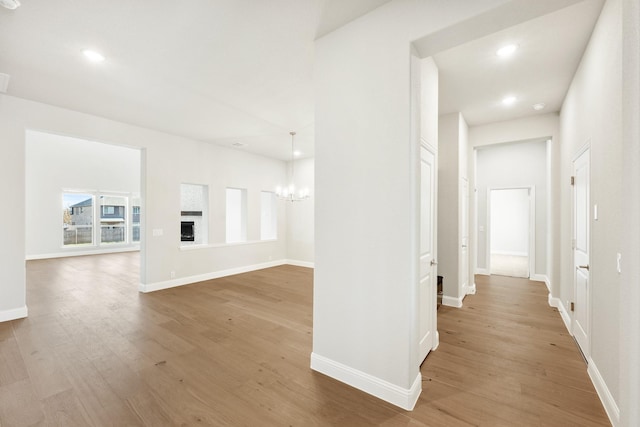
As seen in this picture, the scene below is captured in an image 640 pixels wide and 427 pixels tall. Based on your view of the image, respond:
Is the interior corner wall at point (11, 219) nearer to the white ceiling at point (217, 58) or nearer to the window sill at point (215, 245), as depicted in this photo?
the white ceiling at point (217, 58)

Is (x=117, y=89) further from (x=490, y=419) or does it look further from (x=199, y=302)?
(x=490, y=419)

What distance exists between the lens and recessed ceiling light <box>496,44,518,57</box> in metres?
2.62

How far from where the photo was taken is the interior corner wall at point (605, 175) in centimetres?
191

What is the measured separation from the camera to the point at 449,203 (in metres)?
4.31

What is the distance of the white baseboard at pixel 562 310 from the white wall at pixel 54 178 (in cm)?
1285

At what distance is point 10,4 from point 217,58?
59.0 inches

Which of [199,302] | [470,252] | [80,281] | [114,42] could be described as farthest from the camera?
[80,281]

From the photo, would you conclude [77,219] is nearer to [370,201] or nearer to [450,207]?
[370,201]

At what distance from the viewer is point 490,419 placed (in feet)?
6.22

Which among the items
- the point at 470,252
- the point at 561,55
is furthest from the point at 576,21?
the point at 470,252

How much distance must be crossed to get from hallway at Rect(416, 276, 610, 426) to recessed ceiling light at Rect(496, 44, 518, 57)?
309 centimetres

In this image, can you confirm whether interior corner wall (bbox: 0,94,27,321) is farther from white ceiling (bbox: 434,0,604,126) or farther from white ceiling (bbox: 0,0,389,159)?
white ceiling (bbox: 434,0,604,126)

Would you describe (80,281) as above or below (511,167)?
below

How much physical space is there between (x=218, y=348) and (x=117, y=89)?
137 inches
